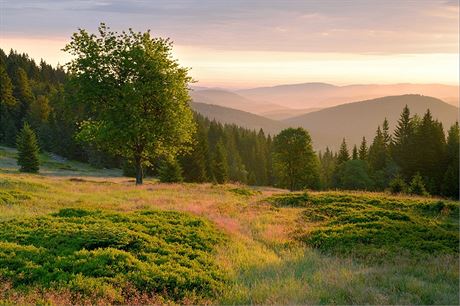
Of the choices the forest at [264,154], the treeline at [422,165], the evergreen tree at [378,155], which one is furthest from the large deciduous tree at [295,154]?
the evergreen tree at [378,155]

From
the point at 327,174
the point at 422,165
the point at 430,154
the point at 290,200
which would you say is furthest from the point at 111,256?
the point at 327,174

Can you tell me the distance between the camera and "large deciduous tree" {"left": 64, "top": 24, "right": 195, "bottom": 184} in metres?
37.7

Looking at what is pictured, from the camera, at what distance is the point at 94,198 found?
86.8 ft

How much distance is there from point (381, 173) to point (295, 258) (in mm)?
69742

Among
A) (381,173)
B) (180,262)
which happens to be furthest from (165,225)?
(381,173)

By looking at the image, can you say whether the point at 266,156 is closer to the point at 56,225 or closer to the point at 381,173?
the point at 381,173

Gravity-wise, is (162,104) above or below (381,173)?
above

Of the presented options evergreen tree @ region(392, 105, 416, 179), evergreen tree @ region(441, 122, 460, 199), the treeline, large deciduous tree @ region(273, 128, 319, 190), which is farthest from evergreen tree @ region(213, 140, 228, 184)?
evergreen tree @ region(441, 122, 460, 199)

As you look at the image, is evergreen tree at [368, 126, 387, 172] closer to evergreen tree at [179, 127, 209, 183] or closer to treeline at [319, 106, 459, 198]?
treeline at [319, 106, 459, 198]

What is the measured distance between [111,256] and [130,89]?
27075 millimetres

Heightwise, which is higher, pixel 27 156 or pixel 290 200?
pixel 27 156

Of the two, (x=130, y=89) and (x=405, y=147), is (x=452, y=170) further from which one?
(x=130, y=89)

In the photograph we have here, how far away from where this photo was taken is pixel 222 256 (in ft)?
46.5

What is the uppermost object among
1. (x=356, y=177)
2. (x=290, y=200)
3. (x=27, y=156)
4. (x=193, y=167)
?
(x=27, y=156)
